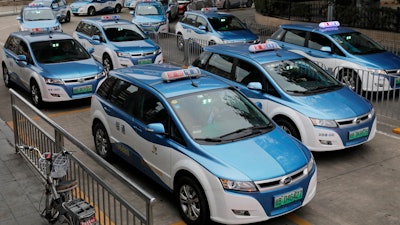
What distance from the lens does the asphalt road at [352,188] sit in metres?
6.35

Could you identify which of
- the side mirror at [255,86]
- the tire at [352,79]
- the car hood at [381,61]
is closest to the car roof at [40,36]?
the side mirror at [255,86]

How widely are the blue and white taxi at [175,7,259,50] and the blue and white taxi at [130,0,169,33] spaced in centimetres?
332

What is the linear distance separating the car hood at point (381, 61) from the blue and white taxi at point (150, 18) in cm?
1123

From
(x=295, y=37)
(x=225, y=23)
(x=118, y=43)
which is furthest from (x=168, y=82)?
(x=225, y=23)

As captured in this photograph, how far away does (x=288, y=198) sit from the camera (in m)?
5.82

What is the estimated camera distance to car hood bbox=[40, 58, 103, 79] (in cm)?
1153

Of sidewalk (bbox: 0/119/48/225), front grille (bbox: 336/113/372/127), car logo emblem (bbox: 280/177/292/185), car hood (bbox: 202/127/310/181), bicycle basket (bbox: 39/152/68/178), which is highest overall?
bicycle basket (bbox: 39/152/68/178)

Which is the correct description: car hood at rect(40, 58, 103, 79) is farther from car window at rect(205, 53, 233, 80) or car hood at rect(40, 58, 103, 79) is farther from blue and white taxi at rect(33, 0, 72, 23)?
blue and white taxi at rect(33, 0, 72, 23)

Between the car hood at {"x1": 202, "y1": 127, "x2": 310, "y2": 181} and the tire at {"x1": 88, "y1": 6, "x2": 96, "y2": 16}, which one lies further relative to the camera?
the tire at {"x1": 88, "y1": 6, "x2": 96, "y2": 16}

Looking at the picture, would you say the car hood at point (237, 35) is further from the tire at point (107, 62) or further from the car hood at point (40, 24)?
the car hood at point (40, 24)

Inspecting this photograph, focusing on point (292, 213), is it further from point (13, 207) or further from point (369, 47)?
point (369, 47)

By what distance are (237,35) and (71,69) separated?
22.0 ft

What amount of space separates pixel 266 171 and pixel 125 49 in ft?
31.6

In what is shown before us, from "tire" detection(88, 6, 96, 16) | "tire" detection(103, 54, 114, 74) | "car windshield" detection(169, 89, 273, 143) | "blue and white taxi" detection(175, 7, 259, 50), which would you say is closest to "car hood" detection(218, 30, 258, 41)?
"blue and white taxi" detection(175, 7, 259, 50)
